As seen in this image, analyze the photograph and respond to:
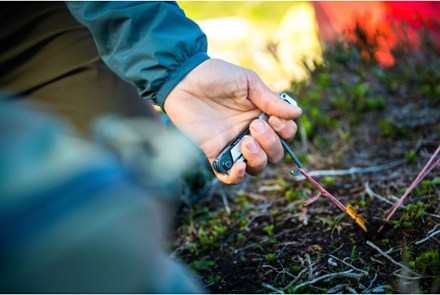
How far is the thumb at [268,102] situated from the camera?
1896 millimetres

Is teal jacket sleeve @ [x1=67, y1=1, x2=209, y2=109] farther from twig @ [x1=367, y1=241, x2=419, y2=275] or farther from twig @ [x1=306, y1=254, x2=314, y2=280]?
twig @ [x1=367, y1=241, x2=419, y2=275]

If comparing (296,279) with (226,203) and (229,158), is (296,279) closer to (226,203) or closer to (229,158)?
(229,158)

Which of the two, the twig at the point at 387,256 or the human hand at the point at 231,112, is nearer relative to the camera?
the twig at the point at 387,256

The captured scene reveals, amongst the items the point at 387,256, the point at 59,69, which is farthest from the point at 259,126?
the point at 59,69

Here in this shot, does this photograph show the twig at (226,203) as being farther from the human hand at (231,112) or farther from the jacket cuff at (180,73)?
the jacket cuff at (180,73)

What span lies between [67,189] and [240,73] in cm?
119

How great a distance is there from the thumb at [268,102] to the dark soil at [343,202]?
1.68ft

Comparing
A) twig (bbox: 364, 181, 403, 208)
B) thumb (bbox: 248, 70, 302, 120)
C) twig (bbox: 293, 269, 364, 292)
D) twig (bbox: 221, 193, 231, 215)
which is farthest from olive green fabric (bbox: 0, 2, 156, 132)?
twig (bbox: 293, 269, 364, 292)

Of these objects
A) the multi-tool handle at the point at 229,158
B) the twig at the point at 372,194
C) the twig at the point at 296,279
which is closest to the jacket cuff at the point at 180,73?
the multi-tool handle at the point at 229,158

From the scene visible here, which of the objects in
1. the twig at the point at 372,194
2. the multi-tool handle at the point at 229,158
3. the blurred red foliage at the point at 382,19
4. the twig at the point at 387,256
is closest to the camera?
the twig at the point at 387,256

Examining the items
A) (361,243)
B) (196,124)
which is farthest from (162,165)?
(361,243)

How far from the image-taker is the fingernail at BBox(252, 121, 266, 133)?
74.1 inches

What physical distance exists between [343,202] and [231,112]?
2.20ft

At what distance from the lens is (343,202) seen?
2.32m
